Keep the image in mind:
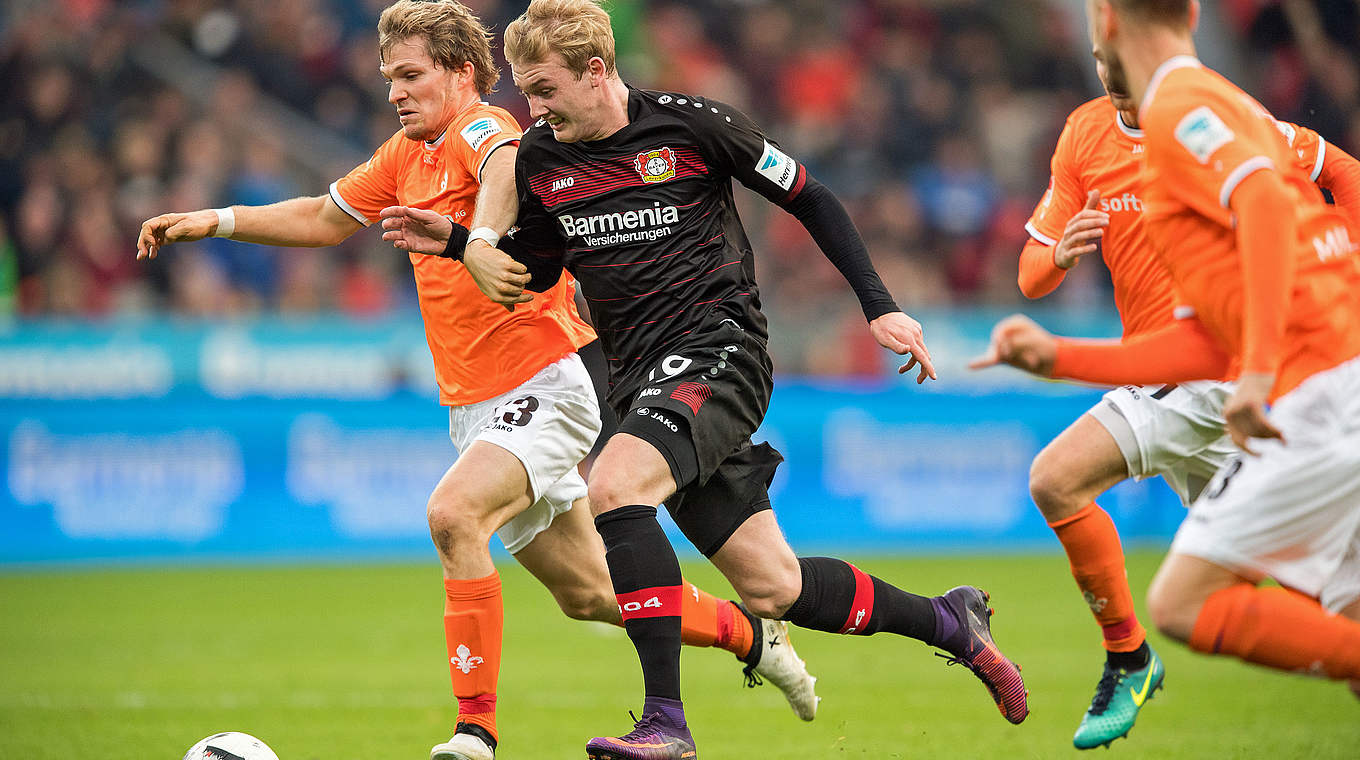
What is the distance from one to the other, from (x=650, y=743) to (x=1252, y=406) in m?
2.03

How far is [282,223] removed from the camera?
5.77 metres

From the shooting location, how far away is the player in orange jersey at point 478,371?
16.7 ft

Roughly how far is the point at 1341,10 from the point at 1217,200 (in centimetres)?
1107

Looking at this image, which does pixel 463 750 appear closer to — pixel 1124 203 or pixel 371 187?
pixel 371 187

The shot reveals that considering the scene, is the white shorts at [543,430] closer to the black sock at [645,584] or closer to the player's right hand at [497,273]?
the player's right hand at [497,273]

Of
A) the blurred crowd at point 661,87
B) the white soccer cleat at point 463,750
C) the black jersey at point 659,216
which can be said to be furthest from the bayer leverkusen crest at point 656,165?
the blurred crowd at point 661,87

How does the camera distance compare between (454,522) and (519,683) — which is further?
(519,683)

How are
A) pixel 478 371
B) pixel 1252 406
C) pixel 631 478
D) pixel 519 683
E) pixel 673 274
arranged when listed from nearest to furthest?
1. pixel 1252 406
2. pixel 631 478
3. pixel 673 274
4. pixel 478 371
5. pixel 519 683

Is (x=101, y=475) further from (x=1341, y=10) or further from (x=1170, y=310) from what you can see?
(x=1341, y=10)

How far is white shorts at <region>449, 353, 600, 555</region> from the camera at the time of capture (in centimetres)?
524

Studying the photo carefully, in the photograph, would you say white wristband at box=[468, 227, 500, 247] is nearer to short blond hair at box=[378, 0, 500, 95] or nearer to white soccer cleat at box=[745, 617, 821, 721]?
short blond hair at box=[378, 0, 500, 95]

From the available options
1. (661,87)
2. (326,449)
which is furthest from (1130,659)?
(661,87)

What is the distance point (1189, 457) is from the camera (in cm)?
514

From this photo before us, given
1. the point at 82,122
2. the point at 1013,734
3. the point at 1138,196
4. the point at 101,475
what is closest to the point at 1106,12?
the point at 1138,196
